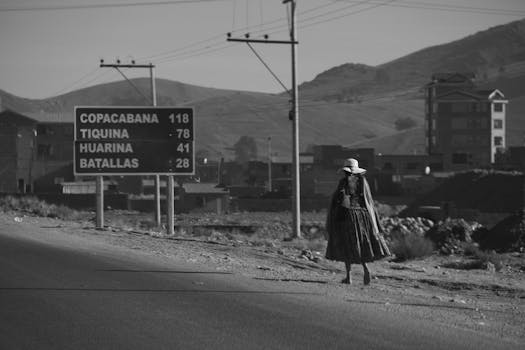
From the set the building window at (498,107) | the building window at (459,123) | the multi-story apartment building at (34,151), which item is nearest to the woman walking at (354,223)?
the multi-story apartment building at (34,151)

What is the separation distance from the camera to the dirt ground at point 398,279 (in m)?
11.1

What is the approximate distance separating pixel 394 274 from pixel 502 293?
2.97 meters

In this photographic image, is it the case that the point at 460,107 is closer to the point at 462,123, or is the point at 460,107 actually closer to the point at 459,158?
the point at 462,123

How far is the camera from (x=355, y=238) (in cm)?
1311

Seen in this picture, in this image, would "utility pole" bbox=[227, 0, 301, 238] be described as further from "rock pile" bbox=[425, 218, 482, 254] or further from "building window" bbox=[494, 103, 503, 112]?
"building window" bbox=[494, 103, 503, 112]

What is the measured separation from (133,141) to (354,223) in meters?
16.5

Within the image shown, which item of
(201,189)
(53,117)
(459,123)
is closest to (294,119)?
(201,189)

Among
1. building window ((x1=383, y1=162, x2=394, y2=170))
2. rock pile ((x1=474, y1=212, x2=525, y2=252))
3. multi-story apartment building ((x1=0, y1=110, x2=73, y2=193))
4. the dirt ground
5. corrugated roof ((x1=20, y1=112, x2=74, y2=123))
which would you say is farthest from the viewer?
building window ((x1=383, y1=162, x2=394, y2=170))

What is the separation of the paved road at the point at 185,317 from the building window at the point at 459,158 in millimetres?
95424

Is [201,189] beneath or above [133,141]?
beneath

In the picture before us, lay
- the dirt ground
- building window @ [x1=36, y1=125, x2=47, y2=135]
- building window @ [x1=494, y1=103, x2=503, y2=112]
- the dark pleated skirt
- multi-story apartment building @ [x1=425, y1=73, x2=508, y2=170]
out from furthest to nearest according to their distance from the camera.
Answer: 1. building window @ [x1=494, y1=103, x2=503, y2=112]
2. multi-story apartment building @ [x1=425, y1=73, x2=508, y2=170]
3. building window @ [x1=36, y1=125, x2=47, y2=135]
4. the dark pleated skirt
5. the dirt ground

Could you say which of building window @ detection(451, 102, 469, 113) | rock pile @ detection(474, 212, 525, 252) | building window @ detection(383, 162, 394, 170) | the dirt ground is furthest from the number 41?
building window @ detection(451, 102, 469, 113)

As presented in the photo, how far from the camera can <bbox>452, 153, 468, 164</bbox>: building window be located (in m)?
107

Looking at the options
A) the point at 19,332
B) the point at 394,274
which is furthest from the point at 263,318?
the point at 394,274
